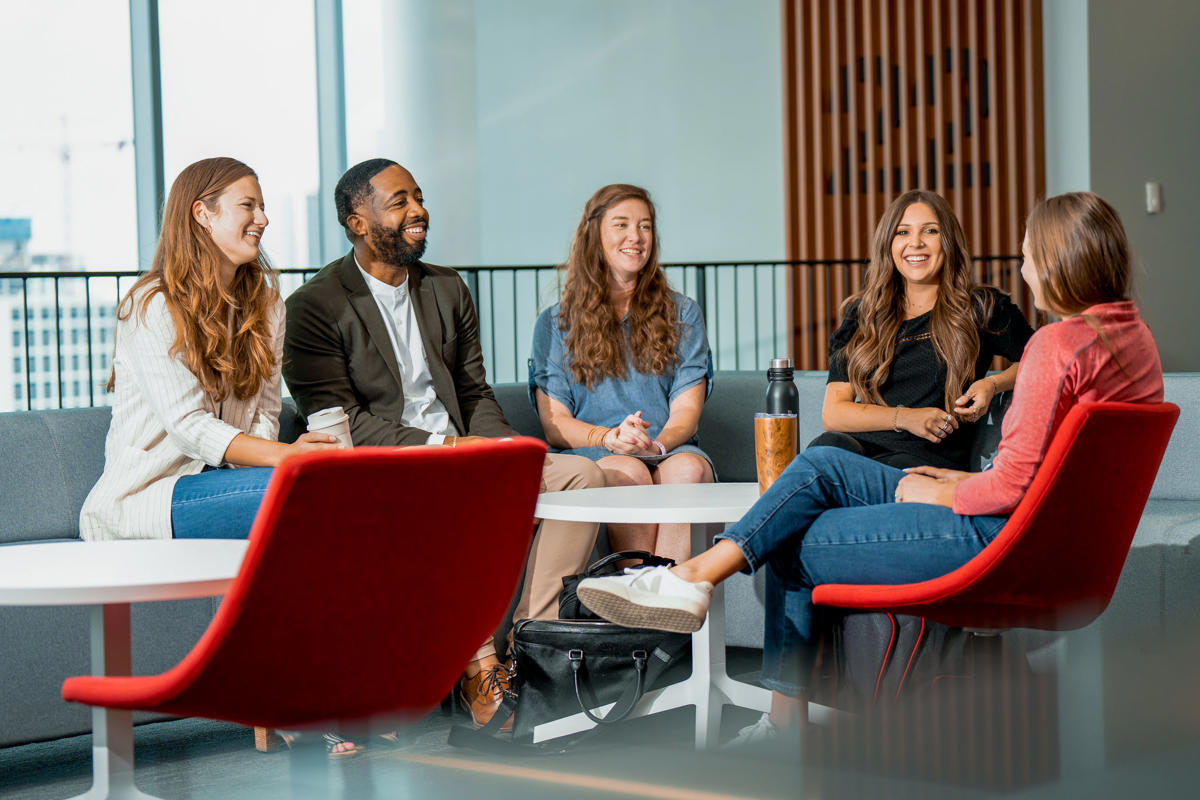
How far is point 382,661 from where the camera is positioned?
154cm

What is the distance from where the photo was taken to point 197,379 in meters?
2.65

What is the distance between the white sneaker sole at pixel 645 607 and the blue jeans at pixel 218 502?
729mm

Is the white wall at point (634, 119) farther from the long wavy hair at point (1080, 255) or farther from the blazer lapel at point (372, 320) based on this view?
the long wavy hair at point (1080, 255)

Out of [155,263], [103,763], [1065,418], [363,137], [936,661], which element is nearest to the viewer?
[103,763]

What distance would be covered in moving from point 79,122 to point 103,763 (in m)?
6.33

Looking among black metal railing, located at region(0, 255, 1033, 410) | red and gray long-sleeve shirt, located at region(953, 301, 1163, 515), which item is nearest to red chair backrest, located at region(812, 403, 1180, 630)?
red and gray long-sleeve shirt, located at region(953, 301, 1163, 515)

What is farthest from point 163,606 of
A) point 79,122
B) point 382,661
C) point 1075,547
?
point 79,122

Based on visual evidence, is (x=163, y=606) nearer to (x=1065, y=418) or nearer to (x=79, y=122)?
(x=1065, y=418)

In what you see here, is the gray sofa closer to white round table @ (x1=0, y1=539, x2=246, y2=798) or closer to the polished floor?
the polished floor

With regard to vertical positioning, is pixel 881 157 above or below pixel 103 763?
above

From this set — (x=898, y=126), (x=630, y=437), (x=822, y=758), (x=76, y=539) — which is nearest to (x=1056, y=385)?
(x=822, y=758)

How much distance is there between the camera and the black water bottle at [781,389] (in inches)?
97.3

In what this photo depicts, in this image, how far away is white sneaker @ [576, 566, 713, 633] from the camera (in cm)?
213

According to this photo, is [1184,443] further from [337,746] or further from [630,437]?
[337,746]
